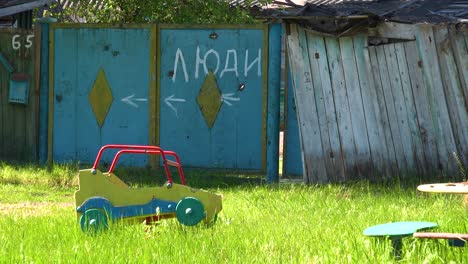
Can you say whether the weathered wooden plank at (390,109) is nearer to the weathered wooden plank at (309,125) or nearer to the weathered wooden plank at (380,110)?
the weathered wooden plank at (380,110)

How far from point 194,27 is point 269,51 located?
1.13 m

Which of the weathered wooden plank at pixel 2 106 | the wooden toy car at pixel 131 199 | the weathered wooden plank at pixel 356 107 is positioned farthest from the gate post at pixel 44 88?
the wooden toy car at pixel 131 199

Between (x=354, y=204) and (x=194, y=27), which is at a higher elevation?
Result: (x=194, y=27)

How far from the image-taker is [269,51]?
38.3 ft

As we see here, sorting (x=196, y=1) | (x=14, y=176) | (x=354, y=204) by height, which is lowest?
(x=354, y=204)

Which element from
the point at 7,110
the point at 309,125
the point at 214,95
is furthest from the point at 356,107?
the point at 7,110

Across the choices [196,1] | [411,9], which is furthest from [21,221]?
[411,9]

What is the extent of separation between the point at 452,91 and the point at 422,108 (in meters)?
0.35

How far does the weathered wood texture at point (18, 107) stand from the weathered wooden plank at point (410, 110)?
186 inches

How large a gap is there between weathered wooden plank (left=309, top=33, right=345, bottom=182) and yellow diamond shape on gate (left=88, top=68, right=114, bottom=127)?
2.89 meters

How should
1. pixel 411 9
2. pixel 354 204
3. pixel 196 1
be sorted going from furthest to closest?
pixel 411 9 → pixel 196 1 → pixel 354 204

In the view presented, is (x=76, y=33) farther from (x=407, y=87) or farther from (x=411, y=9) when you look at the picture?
(x=411, y=9)

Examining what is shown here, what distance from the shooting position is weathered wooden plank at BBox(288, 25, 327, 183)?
10.8 meters

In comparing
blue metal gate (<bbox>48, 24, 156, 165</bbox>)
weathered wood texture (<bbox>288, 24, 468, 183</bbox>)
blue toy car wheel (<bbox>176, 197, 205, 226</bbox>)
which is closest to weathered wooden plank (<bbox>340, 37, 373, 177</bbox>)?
weathered wood texture (<bbox>288, 24, 468, 183</bbox>)
